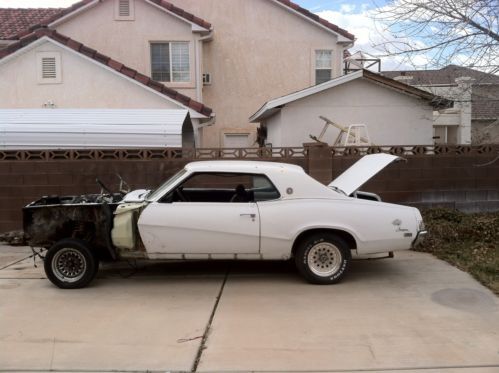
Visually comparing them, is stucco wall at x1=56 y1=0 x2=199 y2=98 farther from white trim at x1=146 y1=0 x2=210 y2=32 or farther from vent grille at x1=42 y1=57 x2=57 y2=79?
vent grille at x1=42 y1=57 x2=57 y2=79

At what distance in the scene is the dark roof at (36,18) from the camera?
1583 centimetres

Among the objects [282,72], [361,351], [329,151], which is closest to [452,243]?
[329,151]

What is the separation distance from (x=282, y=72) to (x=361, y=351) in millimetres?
14748

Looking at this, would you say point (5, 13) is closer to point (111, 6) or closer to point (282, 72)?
point (111, 6)

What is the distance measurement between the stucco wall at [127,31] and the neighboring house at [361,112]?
16.7 feet

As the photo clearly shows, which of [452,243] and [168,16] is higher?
[168,16]

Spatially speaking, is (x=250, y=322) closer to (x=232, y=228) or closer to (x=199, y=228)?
(x=232, y=228)

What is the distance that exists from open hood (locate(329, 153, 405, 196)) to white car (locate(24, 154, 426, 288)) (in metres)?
0.29

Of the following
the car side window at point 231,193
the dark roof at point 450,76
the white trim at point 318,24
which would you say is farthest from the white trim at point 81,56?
the white trim at point 318,24

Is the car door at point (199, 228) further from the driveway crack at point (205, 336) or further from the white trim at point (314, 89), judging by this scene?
the white trim at point (314, 89)

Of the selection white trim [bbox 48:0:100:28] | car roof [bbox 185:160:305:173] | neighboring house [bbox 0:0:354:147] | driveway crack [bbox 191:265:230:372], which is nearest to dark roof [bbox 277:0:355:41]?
neighboring house [bbox 0:0:354:147]

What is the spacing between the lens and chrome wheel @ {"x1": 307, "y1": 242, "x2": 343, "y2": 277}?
21.2ft

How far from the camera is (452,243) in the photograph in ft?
27.5

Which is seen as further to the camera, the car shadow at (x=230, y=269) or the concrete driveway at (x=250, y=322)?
the car shadow at (x=230, y=269)
